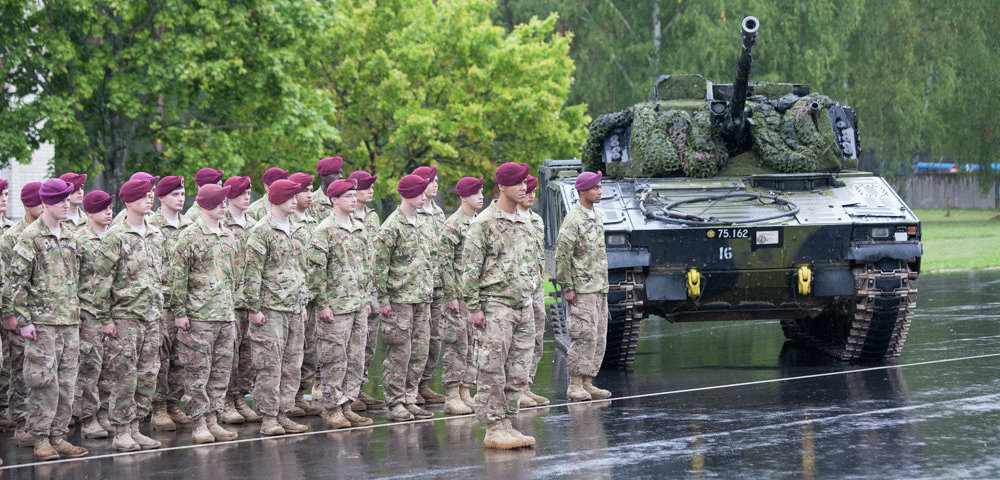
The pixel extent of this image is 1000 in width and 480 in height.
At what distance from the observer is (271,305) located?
10547 mm

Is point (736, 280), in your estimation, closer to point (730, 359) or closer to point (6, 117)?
point (730, 359)

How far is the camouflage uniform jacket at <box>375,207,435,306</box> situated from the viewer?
11.4 m

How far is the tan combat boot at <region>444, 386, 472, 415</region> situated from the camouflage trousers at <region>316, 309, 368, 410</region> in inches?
33.0

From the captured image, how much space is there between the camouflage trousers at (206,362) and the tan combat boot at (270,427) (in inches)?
14.6

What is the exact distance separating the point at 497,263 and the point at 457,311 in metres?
1.99

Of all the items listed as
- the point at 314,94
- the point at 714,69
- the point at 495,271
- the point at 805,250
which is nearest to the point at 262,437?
the point at 495,271

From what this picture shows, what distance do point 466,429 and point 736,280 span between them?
3.98 m

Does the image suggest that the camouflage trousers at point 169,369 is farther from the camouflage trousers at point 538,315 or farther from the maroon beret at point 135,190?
the camouflage trousers at point 538,315

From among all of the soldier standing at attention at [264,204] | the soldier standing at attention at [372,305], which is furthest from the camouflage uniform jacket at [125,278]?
the soldier standing at attention at [264,204]

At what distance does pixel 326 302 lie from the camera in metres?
10.9

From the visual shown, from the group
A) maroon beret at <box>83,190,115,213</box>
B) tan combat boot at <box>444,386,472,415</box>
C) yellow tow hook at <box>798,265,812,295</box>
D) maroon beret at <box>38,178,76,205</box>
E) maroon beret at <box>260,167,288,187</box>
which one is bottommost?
tan combat boot at <box>444,386,472,415</box>

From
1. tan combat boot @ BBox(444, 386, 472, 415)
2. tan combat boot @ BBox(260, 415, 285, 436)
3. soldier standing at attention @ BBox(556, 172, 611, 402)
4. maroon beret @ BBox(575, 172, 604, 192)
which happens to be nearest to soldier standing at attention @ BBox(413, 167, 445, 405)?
tan combat boot @ BBox(444, 386, 472, 415)

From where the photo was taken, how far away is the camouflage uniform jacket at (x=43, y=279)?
9805 mm

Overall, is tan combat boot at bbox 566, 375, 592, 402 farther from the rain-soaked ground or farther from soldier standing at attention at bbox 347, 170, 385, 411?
soldier standing at attention at bbox 347, 170, 385, 411
